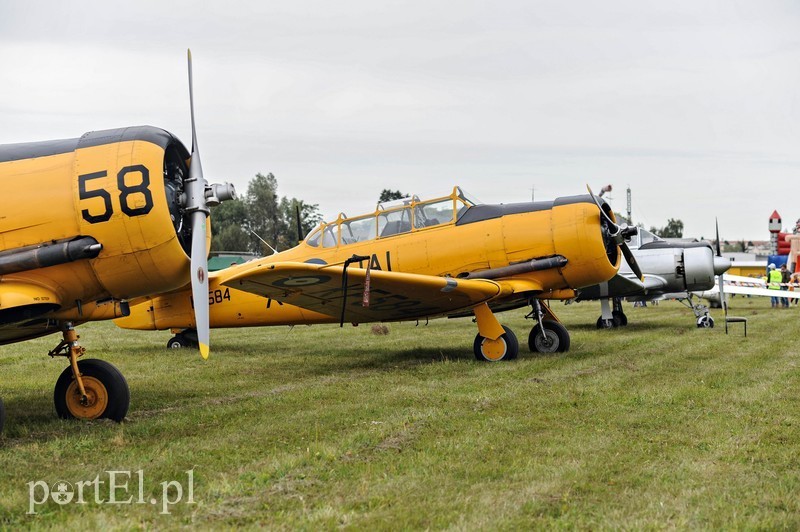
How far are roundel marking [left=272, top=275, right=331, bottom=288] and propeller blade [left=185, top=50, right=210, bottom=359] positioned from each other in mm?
2787

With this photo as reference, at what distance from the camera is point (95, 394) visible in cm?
677

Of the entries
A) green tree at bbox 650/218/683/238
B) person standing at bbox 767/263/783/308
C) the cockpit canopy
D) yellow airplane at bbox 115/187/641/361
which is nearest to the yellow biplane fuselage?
yellow airplane at bbox 115/187/641/361

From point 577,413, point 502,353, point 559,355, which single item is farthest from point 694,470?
point 559,355

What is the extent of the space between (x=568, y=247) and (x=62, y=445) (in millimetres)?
7558

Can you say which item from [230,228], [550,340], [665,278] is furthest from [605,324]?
[230,228]

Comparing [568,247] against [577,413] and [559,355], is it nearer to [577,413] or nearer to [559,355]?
[559,355]

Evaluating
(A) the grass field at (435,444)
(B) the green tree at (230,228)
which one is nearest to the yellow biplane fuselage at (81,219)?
(A) the grass field at (435,444)

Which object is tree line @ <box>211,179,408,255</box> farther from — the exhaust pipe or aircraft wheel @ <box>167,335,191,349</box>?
the exhaust pipe

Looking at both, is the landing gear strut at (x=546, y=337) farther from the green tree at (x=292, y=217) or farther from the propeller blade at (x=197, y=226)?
the green tree at (x=292, y=217)

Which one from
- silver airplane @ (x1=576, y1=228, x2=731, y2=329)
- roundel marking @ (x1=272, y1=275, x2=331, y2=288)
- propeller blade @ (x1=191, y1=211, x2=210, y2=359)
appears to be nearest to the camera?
propeller blade @ (x1=191, y1=211, x2=210, y2=359)

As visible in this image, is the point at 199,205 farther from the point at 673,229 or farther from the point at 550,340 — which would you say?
the point at 673,229

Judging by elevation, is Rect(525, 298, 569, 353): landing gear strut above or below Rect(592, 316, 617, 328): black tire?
above

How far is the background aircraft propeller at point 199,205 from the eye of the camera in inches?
255

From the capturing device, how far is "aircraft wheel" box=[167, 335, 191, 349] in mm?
13867
